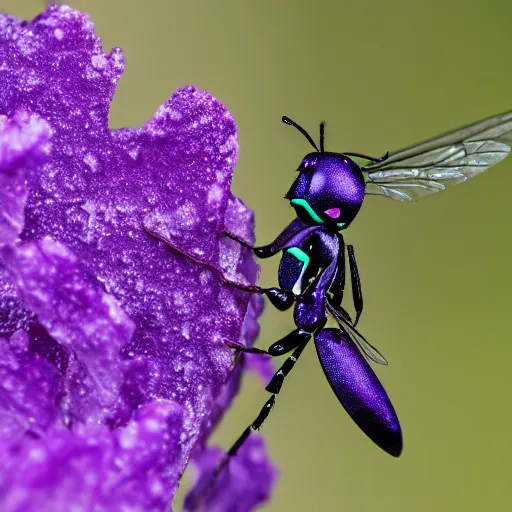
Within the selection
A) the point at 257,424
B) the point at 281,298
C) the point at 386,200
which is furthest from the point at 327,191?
the point at 386,200

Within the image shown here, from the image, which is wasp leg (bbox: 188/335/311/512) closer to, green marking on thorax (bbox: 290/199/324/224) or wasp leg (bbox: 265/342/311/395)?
wasp leg (bbox: 265/342/311/395)

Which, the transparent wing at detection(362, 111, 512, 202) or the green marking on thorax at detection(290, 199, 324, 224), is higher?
the transparent wing at detection(362, 111, 512, 202)

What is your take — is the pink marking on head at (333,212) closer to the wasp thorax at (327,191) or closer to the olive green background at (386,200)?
the wasp thorax at (327,191)

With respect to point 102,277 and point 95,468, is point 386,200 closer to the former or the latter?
point 102,277

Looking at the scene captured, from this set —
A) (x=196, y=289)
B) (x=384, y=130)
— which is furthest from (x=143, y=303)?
(x=384, y=130)

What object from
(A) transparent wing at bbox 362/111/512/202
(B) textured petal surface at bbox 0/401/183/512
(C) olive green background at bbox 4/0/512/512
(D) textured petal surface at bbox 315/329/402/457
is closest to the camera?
(B) textured petal surface at bbox 0/401/183/512

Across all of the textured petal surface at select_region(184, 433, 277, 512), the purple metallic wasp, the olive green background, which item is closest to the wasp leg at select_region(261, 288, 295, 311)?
the purple metallic wasp
